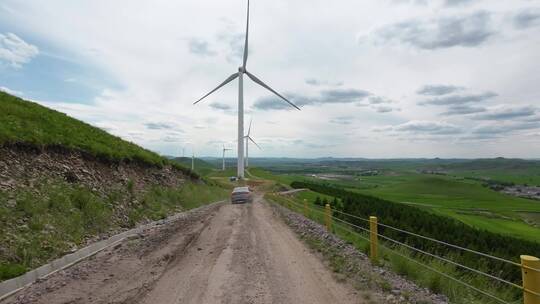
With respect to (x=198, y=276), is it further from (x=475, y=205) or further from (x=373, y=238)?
(x=475, y=205)

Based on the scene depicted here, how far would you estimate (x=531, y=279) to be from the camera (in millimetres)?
5836

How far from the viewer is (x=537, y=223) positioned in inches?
3174

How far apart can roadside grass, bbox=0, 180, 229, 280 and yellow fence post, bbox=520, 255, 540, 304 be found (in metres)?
10.1

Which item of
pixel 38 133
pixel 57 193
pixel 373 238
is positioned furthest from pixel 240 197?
pixel 373 238

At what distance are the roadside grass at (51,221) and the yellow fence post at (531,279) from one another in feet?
33.1

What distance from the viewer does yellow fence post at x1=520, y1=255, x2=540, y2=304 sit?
5.78 metres

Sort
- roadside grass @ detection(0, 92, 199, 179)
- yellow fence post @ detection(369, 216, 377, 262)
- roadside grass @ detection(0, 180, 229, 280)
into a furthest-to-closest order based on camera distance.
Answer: roadside grass @ detection(0, 92, 199, 179)
yellow fence post @ detection(369, 216, 377, 262)
roadside grass @ detection(0, 180, 229, 280)

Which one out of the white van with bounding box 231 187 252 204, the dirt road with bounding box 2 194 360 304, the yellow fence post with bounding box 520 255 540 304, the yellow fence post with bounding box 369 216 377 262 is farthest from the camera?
the white van with bounding box 231 187 252 204

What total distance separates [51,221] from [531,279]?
43.6 feet

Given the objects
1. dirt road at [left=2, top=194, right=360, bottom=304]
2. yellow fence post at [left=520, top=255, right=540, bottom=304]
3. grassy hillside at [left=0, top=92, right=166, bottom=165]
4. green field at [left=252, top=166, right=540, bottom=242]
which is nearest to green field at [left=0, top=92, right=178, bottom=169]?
grassy hillside at [left=0, top=92, right=166, bottom=165]

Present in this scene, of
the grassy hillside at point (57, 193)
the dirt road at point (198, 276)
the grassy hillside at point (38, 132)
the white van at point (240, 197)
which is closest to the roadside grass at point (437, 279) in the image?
the dirt road at point (198, 276)

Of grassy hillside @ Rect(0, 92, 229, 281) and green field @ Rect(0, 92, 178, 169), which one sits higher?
Result: green field @ Rect(0, 92, 178, 169)

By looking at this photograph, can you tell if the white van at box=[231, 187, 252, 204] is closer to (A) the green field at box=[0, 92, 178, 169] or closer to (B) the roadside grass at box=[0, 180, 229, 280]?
(A) the green field at box=[0, 92, 178, 169]

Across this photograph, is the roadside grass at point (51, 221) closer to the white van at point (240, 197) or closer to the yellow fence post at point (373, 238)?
the yellow fence post at point (373, 238)
